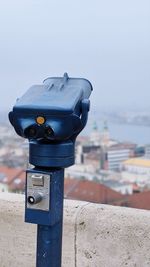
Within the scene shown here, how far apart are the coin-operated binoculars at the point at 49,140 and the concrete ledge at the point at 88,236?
548 mm

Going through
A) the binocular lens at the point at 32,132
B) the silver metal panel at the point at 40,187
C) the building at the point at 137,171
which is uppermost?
the binocular lens at the point at 32,132

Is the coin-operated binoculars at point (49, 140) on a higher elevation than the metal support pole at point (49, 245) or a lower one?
higher

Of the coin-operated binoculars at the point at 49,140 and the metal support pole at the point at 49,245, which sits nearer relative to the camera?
the coin-operated binoculars at the point at 49,140

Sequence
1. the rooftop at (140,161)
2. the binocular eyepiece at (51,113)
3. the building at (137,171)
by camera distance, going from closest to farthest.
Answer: the binocular eyepiece at (51,113) < the rooftop at (140,161) < the building at (137,171)

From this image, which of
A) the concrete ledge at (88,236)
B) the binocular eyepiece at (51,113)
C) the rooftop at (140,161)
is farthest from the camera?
the rooftop at (140,161)

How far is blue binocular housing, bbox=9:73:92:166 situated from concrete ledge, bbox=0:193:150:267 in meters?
0.72

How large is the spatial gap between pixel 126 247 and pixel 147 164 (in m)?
9.91

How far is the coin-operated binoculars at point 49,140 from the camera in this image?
2.08 metres

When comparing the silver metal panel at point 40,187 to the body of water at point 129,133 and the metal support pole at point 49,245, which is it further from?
the body of water at point 129,133

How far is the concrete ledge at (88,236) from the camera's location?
2.74 m

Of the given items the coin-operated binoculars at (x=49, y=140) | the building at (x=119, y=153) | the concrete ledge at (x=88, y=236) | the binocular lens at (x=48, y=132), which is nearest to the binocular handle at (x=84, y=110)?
the coin-operated binoculars at (x=49, y=140)

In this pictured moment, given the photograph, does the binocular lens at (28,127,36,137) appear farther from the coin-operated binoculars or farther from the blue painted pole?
the blue painted pole

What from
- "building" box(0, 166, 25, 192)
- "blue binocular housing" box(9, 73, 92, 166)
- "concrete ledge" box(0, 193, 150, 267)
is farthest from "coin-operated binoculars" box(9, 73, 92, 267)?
"building" box(0, 166, 25, 192)

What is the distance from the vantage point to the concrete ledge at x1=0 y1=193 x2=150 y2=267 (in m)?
2.74
